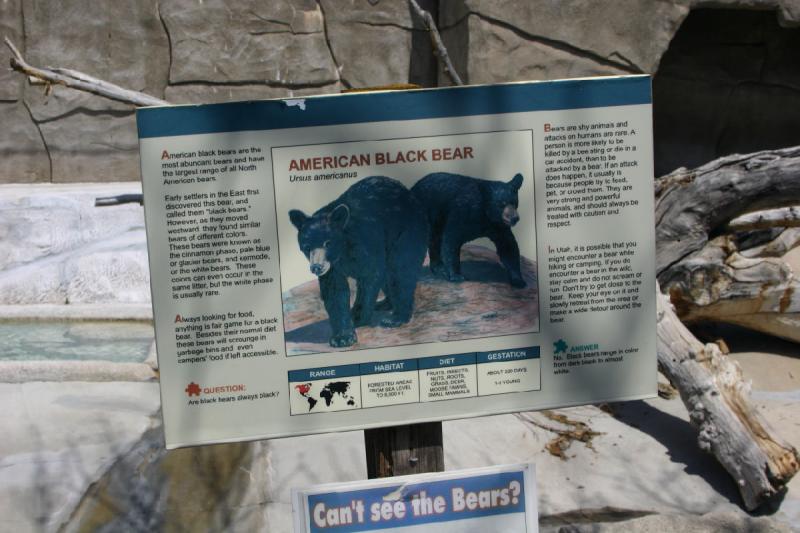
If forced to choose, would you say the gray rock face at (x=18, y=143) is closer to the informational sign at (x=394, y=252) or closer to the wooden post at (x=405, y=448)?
the informational sign at (x=394, y=252)

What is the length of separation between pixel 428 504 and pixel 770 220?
2746mm

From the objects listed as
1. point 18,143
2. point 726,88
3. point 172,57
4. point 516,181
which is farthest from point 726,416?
point 18,143

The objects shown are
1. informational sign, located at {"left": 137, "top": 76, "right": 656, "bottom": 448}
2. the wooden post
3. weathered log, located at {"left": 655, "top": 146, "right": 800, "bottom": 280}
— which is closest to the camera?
informational sign, located at {"left": 137, "top": 76, "right": 656, "bottom": 448}

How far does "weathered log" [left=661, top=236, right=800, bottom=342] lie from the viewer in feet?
11.2

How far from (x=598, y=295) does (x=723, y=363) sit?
1550 millimetres

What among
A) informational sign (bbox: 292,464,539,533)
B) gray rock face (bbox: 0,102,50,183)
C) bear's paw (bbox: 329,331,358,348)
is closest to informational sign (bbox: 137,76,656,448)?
bear's paw (bbox: 329,331,358,348)

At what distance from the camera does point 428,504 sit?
148cm

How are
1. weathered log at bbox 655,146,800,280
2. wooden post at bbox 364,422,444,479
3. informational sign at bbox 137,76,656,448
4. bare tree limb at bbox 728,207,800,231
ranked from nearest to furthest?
informational sign at bbox 137,76,656,448
wooden post at bbox 364,422,444,479
weathered log at bbox 655,146,800,280
bare tree limb at bbox 728,207,800,231

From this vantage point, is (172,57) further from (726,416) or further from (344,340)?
(344,340)

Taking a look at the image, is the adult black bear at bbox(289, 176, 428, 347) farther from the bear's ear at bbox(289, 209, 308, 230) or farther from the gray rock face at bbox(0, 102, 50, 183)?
the gray rock face at bbox(0, 102, 50, 183)

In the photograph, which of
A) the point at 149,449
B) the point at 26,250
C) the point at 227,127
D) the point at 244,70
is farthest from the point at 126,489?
the point at 244,70

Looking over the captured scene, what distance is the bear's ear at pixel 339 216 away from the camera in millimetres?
1461

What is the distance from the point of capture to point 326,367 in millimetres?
1478

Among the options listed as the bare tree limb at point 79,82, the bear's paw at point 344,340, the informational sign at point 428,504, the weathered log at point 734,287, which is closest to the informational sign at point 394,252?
the bear's paw at point 344,340
